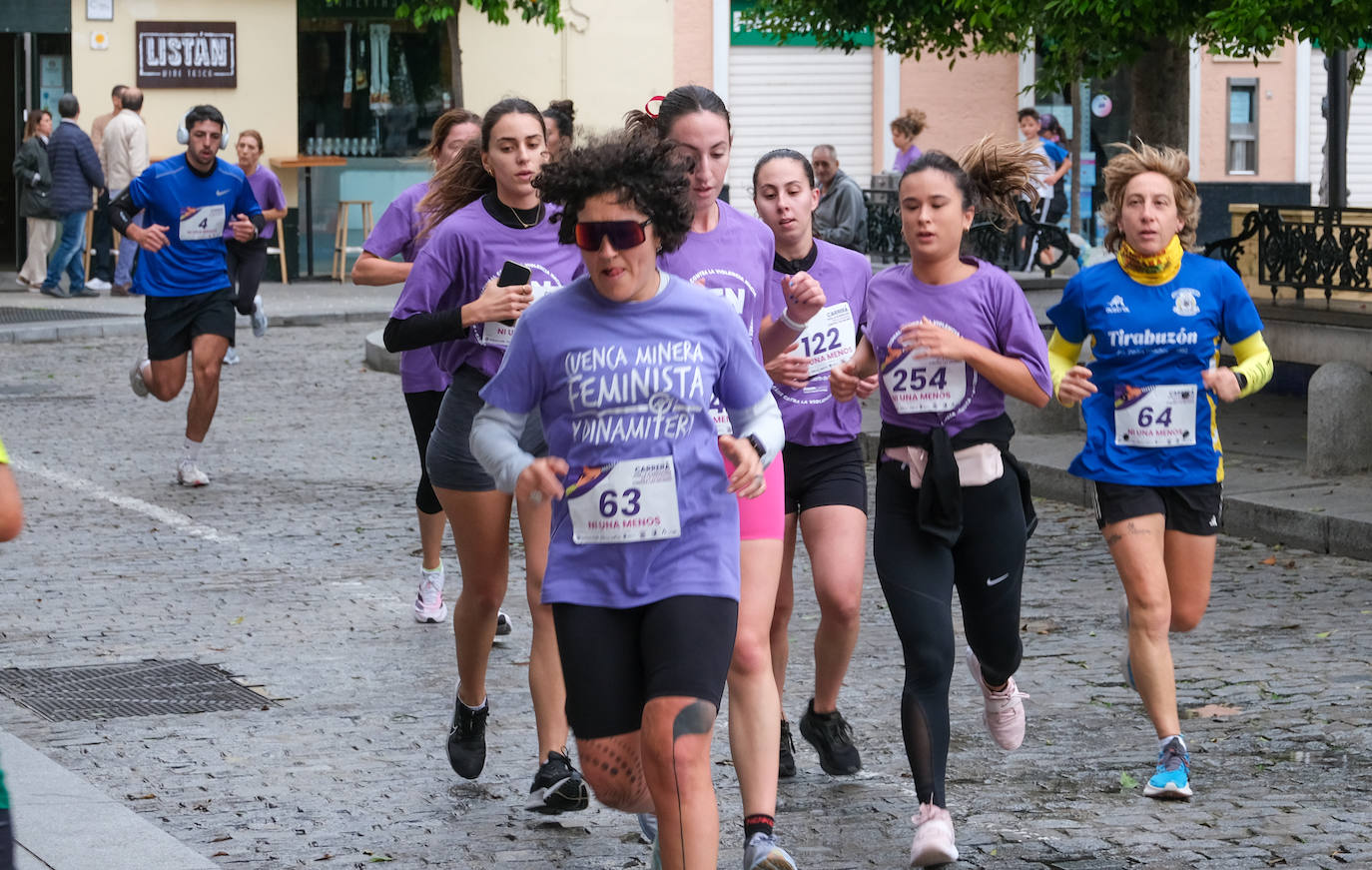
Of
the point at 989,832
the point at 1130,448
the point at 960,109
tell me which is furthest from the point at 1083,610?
the point at 960,109

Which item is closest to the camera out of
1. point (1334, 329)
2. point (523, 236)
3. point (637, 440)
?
point (637, 440)

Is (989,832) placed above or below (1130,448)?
below

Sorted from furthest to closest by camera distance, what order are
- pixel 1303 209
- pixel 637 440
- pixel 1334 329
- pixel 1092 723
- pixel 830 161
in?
1. pixel 830 161
2. pixel 1303 209
3. pixel 1334 329
4. pixel 1092 723
5. pixel 637 440

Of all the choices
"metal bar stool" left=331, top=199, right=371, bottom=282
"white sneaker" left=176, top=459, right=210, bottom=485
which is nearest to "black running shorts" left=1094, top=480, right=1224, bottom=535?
"white sneaker" left=176, top=459, right=210, bottom=485

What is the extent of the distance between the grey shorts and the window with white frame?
29.0m

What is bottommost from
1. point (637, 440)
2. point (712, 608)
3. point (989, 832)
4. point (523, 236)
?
point (989, 832)

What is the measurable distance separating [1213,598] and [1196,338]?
9.03 feet

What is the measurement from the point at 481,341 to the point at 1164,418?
191cm

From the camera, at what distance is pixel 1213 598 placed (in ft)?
27.5

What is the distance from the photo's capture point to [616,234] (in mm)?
4234

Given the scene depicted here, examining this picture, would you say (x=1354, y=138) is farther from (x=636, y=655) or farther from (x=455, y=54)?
(x=636, y=655)

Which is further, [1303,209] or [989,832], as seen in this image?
[1303,209]

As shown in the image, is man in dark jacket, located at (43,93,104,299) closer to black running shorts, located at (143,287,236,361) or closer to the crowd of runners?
black running shorts, located at (143,287,236,361)

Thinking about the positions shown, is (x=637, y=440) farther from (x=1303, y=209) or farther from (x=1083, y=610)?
(x=1303, y=209)
